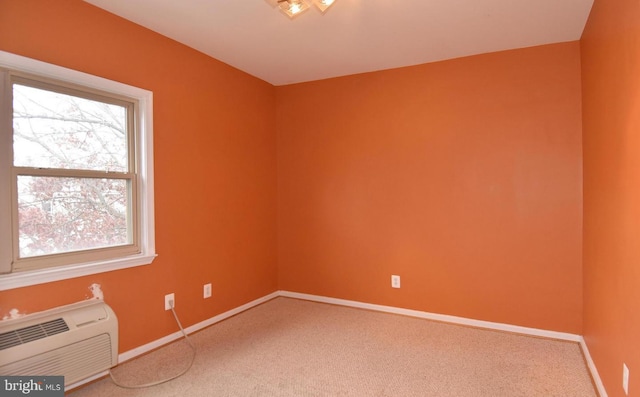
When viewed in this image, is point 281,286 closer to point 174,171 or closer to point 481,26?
point 174,171

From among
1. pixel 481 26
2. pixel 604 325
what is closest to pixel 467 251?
pixel 604 325

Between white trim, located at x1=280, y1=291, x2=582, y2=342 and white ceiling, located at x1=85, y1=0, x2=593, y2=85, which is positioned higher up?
white ceiling, located at x1=85, y1=0, x2=593, y2=85

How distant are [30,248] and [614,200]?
3322 millimetres

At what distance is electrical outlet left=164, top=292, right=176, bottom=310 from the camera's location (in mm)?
2888

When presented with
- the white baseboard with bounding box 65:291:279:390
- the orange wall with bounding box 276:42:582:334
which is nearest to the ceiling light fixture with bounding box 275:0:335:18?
the orange wall with bounding box 276:42:582:334

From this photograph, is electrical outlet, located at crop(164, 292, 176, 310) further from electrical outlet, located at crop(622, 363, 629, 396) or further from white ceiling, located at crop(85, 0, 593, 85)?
electrical outlet, located at crop(622, 363, 629, 396)

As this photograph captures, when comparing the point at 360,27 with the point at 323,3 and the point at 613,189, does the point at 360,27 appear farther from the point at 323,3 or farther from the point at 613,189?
the point at 613,189

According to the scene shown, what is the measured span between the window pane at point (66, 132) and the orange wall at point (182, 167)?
0.76ft

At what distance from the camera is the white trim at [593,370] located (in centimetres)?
209

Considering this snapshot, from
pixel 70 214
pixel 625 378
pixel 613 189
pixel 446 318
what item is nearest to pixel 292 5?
pixel 70 214

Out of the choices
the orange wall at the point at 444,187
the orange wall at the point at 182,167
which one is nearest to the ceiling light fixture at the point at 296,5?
the orange wall at the point at 182,167

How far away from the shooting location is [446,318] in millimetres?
3361

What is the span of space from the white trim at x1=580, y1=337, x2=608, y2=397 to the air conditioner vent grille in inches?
124

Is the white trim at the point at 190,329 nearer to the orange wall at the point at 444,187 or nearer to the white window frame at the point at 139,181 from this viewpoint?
the orange wall at the point at 444,187
